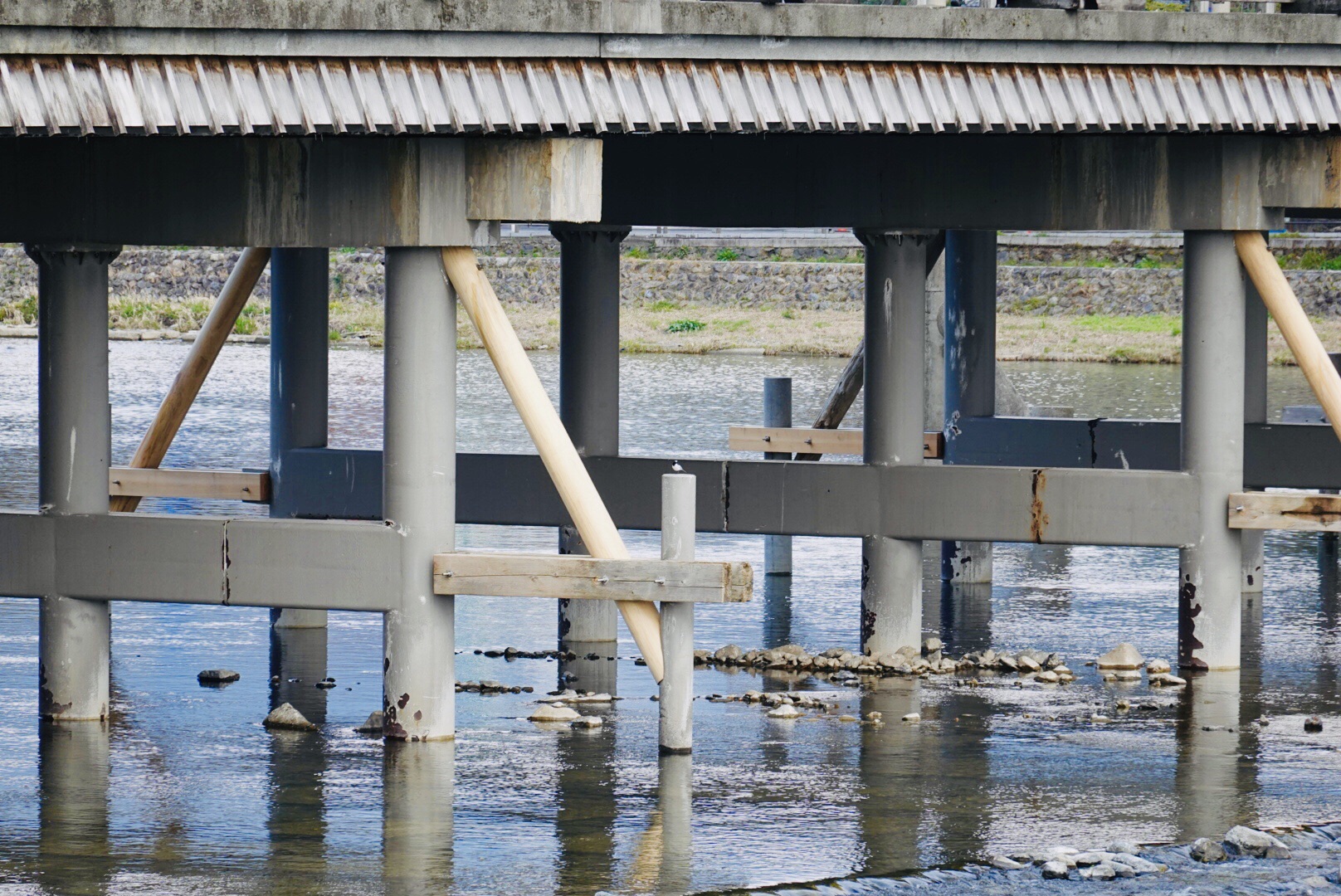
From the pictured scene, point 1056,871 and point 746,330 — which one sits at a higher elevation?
point 746,330

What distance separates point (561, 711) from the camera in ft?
48.8

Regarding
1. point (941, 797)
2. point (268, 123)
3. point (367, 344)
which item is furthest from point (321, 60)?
point (367, 344)

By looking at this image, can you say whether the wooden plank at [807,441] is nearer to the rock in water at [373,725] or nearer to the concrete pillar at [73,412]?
the rock in water at [373,725]

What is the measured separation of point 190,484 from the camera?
1794 centimetres

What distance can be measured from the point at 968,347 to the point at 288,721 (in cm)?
877

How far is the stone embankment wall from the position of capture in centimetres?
5391

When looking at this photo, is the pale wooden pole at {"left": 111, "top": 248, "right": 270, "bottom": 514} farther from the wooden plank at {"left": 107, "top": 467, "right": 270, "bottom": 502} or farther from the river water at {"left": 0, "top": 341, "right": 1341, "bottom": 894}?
the river water at {"left": 0, "top": 341, "right": 1341, "bottom": 894}

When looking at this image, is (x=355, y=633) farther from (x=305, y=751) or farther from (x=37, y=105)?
(x=37, y=105)

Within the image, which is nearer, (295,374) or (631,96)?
(631,96)

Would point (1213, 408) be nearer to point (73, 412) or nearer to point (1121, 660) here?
point (1121, 660)

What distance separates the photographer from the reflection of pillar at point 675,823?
1088 centimetres

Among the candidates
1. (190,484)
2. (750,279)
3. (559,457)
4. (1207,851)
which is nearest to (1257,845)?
(1207,851)

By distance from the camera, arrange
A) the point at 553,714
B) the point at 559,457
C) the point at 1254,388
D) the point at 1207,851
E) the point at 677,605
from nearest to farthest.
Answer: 1. the point at 1207,851
2. the point at 677,605
3. the point at 559,457
4. the point at 553,714
5. the point at 1254,388

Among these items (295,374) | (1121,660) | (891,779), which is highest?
(295,374)
